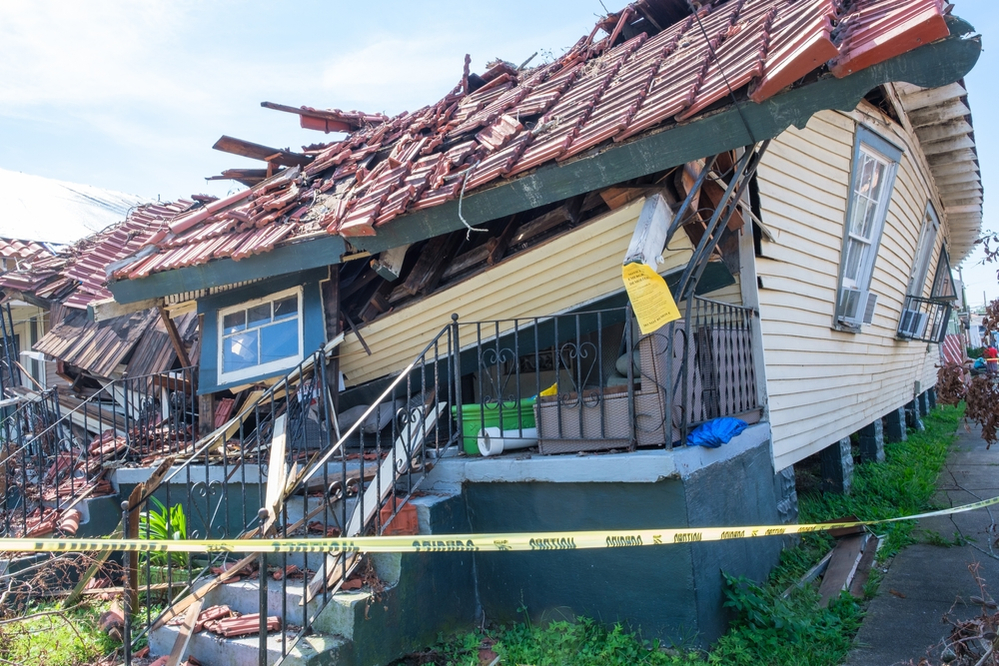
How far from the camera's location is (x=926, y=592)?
18.8 ft

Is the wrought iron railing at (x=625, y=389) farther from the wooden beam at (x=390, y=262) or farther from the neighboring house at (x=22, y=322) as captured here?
the neighboring house at (x=22, y=322)

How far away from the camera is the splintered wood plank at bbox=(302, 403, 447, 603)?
452 cm

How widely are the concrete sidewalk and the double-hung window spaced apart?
2343 millimetres

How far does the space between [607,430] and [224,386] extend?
4434 mm

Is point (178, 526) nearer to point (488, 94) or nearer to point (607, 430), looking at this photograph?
point (607, 430)

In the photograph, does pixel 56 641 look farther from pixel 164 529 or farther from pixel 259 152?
pixel 259 152

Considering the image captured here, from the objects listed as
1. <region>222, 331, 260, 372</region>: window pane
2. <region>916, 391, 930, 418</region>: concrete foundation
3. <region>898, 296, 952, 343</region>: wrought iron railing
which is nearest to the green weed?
<region>222, 331, 260, 372</region>: window pane

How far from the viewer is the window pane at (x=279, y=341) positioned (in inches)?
279

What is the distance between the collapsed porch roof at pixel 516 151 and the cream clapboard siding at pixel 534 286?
2.29 feet

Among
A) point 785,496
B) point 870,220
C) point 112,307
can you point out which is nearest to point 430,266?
point 112,307

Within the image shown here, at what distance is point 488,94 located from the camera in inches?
314

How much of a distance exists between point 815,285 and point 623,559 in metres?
3.93

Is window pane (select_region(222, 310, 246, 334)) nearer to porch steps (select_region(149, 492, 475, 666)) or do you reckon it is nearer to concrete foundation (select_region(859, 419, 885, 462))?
porch steps (select_region(149, 492, 475, 666))

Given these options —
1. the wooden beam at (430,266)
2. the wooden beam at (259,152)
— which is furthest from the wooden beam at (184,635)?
the wooden beam at (259,152)
